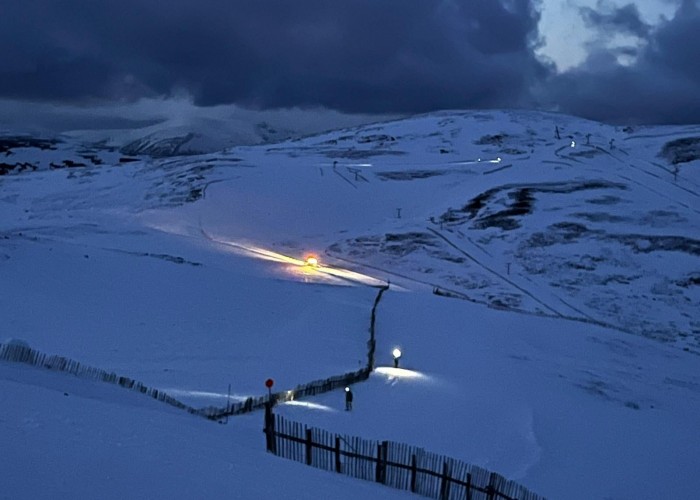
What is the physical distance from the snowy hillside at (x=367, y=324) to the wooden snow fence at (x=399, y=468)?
0.67 metres

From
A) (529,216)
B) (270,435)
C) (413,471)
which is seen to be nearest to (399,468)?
(413,471)

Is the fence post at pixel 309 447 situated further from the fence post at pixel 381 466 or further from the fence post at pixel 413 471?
the fence post at pixel 413 471

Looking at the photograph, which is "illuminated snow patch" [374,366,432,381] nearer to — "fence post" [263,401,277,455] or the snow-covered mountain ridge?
"fence post" [263,401,277,455]

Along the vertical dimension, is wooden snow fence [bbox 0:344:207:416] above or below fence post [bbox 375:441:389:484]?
above

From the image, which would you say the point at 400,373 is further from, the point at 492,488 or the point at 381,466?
the point at 492,488

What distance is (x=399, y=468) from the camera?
1205 centimetres

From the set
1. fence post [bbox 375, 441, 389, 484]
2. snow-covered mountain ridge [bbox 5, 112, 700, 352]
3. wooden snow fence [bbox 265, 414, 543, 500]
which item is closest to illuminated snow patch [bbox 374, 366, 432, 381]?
wooden snow fence [bbox 265, 414, 543, 500]

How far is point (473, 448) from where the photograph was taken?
1639cm

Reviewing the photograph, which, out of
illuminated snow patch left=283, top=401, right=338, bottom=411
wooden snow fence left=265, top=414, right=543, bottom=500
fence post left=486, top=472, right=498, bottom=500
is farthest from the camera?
illuminated snow patch left=283, top=401, right=338, bottom=411

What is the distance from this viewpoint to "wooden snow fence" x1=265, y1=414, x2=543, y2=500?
11.6m

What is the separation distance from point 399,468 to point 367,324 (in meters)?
18.5

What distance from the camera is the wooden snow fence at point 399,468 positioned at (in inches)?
455

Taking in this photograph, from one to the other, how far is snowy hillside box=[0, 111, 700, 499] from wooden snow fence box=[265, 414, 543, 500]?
666 millimetres

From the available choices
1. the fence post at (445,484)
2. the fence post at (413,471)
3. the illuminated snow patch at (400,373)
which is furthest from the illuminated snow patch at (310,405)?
the fence post at (445,484)
